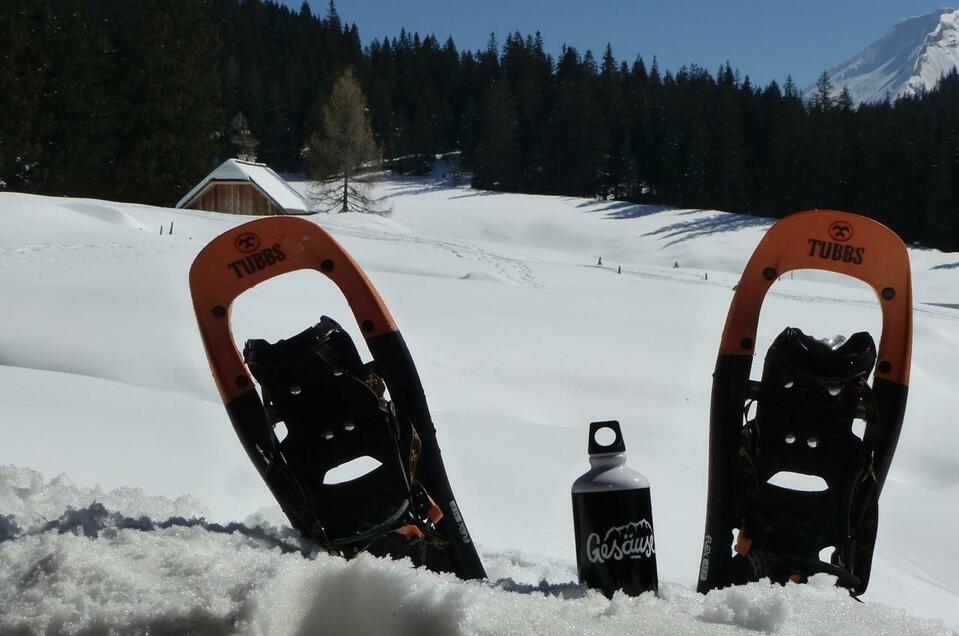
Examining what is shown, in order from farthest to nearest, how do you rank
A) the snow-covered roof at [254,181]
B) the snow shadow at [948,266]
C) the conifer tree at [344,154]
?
the conifer tree at [344,154], the snow shadow at [948,266], the snow-covered roof at [254,181]

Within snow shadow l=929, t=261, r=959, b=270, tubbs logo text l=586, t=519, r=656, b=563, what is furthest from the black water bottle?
snow shadow l=929, t=261, r=959, b=270

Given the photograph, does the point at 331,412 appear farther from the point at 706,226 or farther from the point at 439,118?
the point at 439,118

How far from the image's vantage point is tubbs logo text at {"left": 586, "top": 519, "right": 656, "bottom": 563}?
85.5 inches

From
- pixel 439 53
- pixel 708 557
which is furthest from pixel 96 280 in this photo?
pixel 439 53

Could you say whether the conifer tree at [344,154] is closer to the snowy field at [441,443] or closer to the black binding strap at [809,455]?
the snowy field at [441,443]

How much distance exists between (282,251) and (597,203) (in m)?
50.2

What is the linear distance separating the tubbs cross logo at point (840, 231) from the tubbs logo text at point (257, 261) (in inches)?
79.8

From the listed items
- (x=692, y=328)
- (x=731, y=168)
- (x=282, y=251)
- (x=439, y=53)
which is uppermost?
(x=439, y=53)

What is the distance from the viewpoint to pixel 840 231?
2.98m

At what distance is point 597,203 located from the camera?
5194 cm

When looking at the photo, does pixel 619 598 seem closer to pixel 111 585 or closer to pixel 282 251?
pixel 111 585

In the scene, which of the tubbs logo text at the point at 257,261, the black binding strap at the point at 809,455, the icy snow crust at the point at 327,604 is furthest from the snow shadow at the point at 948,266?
the icy snow crust at the point at 327,604

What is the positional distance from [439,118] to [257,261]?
67.4 m

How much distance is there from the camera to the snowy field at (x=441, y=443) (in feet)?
5.11
